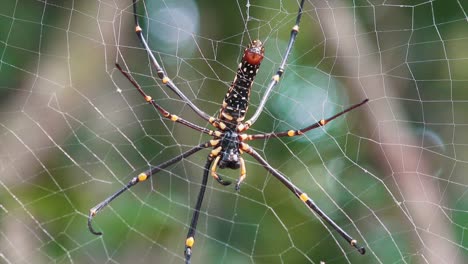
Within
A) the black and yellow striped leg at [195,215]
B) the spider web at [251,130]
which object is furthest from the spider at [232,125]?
the spider web at [251,130]

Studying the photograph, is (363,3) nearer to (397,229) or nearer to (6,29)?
(397,229)

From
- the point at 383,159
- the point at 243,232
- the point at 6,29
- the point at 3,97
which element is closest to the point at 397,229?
the point at 383,159

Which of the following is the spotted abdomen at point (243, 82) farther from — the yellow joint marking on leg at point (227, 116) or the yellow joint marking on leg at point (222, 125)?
the yellow joint marking on leg at point (222, 125)

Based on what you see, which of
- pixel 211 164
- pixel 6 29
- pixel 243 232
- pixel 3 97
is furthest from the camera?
pixel 243 232

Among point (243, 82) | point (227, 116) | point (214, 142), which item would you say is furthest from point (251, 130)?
point (243, 82)

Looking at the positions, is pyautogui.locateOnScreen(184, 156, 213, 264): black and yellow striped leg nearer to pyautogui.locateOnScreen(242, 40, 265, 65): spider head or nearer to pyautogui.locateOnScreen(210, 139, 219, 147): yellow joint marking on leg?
pyautogui.locateOnScreen(210, 139, 219, 147): yellow joint marking on leg

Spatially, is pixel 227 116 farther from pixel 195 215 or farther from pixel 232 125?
pixel 195 215
